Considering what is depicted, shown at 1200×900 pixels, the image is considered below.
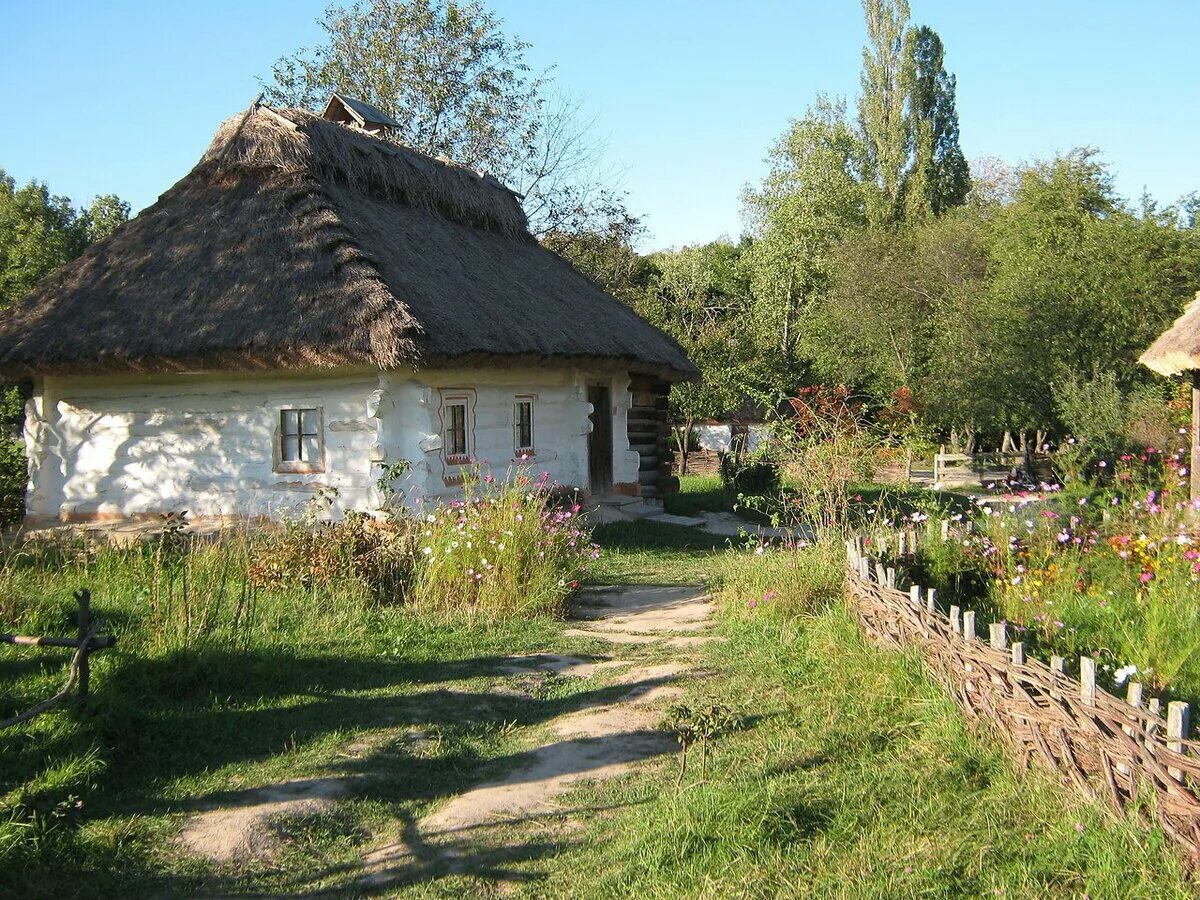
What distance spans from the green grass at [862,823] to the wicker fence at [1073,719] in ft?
0.31

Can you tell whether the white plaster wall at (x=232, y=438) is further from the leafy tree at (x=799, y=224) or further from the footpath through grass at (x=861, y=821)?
the leafy tree at (x=799, y=224)

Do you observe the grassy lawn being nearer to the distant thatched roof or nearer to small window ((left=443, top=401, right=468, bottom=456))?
small window ((left=443, top=401, right=468, bottom=456))

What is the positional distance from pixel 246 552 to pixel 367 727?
320cm

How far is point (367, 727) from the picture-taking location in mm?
5316

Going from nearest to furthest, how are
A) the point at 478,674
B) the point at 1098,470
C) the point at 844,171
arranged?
the point at 478,674
the point at 1098,470
the point at 844,171

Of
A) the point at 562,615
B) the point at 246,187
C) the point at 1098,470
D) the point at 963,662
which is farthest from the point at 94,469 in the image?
the point at 1098,470

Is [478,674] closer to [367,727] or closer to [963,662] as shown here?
[367,727]

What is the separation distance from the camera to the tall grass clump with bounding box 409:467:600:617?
7.67m

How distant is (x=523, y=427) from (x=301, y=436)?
299 centimetres

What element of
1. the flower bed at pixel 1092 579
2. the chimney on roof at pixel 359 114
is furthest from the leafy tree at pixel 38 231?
the flower bed at pixel 1092 579

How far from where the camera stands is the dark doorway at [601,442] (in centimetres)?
1521

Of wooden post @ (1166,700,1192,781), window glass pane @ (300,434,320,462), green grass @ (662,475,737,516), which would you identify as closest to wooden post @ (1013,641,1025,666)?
wooden post @ (1166,700,1192,781)

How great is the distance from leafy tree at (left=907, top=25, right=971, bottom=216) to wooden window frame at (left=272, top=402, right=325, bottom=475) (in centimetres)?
2780

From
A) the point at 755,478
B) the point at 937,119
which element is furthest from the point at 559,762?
the point at 937,119
